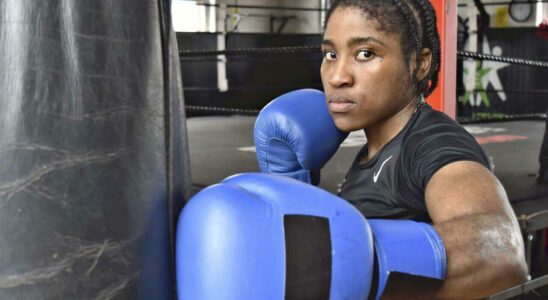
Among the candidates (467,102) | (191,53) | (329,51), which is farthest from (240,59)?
(329,51)

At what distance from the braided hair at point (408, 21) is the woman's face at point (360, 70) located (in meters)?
0.01

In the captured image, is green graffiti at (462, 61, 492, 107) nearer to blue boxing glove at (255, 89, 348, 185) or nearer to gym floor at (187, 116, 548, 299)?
gym floor at (187, 116, 548, 299)

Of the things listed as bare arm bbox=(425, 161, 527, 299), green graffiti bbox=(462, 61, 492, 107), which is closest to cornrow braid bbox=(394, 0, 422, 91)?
bare arm bbox=(425, 161, 527, 299)

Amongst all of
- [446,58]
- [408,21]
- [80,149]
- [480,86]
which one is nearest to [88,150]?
[80,149]

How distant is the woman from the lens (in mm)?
527

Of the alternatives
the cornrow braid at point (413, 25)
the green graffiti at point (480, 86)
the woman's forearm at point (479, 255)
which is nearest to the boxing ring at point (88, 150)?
the woman's forearm at point (479, 255)

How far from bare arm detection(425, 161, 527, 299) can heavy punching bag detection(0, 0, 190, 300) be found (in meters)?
0.27

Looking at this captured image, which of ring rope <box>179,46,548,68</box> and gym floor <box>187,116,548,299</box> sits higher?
ring rope <box>179,46,548,68</box>

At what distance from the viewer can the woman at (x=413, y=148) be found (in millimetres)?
527

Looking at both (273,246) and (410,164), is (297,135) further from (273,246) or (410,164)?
(273,246)

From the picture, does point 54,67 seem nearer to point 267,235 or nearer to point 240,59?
point 267,235

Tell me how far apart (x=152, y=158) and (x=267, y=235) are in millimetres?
117

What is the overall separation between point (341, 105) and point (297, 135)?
15 cm

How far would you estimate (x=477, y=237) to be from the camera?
519mm
